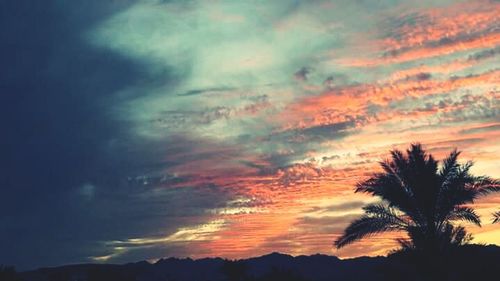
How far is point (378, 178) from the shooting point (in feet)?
89.1

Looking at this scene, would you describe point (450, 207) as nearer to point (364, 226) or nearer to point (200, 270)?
point (364, 226)

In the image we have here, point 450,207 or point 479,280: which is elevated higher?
point 450,207

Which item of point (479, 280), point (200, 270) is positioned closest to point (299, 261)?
point (200, 270)

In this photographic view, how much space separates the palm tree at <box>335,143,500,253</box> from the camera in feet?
86.9

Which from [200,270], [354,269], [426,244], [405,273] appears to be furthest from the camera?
[200,270]

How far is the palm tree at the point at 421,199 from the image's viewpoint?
1043 inches

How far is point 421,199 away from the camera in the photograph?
26.4 m

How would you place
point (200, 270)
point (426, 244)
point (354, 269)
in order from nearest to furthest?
point (426, 244)
point (354, 269)
point (200, 270)

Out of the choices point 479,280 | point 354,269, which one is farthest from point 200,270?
point 479,280

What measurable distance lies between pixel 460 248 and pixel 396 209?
133 inches

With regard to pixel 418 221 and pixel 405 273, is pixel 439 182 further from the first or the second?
pixel 405 273

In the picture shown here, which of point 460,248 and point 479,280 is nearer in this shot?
point 460,248

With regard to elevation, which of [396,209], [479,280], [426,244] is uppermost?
[396,209]

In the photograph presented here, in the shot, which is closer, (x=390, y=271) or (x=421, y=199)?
(x=421, y=199)
